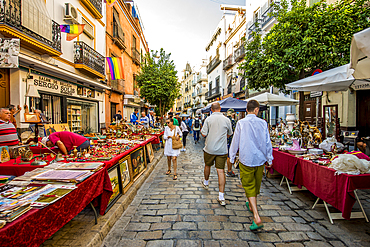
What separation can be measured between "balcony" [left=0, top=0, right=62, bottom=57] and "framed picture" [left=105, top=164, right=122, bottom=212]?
5478 mm

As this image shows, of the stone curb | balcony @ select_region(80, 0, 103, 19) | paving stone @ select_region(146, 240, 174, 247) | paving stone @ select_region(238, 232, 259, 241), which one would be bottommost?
paving stone @ select_region(238, 232, 259, 241)

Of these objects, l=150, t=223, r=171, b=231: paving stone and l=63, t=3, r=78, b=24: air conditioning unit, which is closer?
l=150, t=223, r=171, b=231: paving stone

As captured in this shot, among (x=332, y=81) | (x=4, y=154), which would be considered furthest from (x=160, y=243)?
(x=332, y=81)

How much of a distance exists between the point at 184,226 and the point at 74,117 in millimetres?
9813

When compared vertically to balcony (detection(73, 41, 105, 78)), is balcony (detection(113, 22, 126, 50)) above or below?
above

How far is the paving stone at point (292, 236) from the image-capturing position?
272cm

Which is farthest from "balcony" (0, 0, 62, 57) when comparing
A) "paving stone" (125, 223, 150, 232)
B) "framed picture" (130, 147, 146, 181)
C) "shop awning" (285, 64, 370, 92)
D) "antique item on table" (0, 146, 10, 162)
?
"shop awning" (285, 64, 370, 92)

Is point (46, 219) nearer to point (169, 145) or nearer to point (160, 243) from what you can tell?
point (160, 243)

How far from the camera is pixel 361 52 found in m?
3.12

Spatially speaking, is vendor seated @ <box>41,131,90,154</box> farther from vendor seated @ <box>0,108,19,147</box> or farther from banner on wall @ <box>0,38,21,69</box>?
banner on wall @ <box>0,38,21,69</box>

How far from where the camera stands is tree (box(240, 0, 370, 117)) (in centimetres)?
671

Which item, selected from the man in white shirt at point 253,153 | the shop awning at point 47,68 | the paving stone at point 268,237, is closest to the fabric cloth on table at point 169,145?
the man in white shirt at point 253,153

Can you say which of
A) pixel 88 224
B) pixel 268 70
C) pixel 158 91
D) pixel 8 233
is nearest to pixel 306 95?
pixel 268 70

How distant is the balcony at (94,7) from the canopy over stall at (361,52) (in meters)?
12.1
